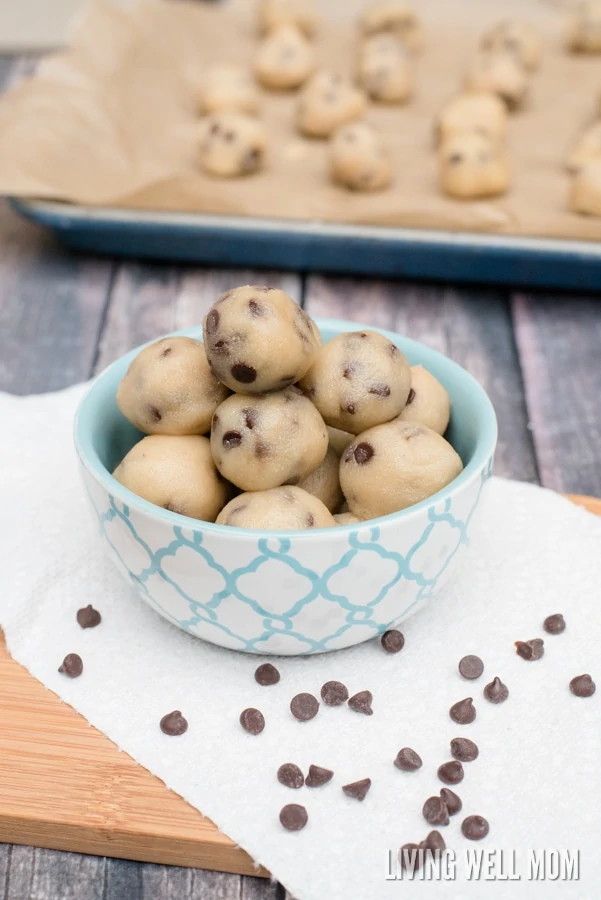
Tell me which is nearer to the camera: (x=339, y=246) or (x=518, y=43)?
(x=339, y=246)

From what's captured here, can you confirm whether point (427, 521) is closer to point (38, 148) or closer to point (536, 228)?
point (536, 228)

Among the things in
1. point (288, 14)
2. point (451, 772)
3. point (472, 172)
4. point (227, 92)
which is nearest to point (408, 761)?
point (451, 772)

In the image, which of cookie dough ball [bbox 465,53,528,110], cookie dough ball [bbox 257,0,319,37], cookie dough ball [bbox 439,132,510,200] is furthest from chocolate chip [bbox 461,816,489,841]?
cookie dough ball [bbox 257,0,319,37]

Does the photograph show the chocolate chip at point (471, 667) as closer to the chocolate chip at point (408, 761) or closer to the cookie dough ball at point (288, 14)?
the chocolate chip at point (408, 761)

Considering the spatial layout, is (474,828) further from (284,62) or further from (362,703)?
(284,62)

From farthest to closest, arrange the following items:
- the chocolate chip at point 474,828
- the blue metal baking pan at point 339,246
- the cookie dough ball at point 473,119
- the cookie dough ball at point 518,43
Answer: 1. the cookie dough ball at point 518,43
2. the cookie dough ball at point 473,119
3. the blue metal baking pan at point 339,246
4. the chocolate chip at point 474,828

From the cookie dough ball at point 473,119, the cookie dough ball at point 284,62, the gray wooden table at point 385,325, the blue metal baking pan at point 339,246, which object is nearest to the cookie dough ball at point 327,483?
the gray wooden table at point 385,325
